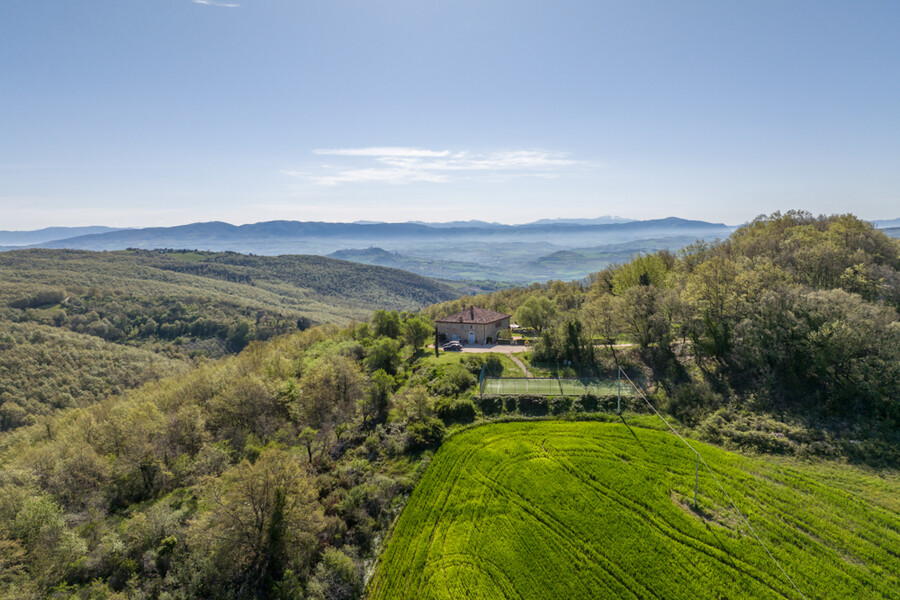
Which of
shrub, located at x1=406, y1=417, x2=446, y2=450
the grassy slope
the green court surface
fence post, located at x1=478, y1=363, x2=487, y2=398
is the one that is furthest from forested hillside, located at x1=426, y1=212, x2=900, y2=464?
shrub, located at x1=406, y1=417, x2=446, y2=450

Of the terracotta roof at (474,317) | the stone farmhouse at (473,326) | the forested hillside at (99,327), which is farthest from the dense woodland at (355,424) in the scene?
the forested hillside at (99,327)

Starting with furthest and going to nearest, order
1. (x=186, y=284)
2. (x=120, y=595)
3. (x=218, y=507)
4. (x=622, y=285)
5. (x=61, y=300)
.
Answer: (x=186, y=284) → (x=61, y=300) → (x=622, y=285) → (x=218, y=507) → (x=120, y=595)

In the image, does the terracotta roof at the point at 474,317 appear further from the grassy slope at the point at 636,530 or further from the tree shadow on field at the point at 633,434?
the grassy slope at the point at 636,530

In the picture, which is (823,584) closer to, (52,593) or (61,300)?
(52,593)

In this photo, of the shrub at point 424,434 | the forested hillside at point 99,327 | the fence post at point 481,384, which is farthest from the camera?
the forested hillside at point 99,327

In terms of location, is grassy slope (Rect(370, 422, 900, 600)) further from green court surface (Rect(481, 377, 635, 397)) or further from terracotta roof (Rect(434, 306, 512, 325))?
terracotta roof (Rect(434, 306, 512, 325))

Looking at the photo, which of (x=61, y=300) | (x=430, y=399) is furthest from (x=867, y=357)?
(x=61, y=300)
